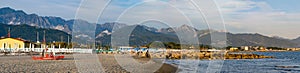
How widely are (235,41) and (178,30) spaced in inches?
5876

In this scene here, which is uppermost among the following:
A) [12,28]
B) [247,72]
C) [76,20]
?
[12,28]

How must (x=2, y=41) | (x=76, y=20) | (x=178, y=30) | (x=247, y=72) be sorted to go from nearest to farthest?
1. (x=76, y=20)
2. (x=247, y=72)
3. (x=178, y=30)
4. (x=2, y=41)

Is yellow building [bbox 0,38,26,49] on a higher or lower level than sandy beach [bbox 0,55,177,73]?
higher

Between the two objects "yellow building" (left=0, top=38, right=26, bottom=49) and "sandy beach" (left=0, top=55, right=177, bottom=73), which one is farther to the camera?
"yellow building" (left=0, top=38, right=26, bottom=49)

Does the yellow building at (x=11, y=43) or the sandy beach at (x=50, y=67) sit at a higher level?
the yellow building at (x=11, y=43)

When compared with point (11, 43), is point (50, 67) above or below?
below

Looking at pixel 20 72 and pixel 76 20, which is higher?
pixel 76 20

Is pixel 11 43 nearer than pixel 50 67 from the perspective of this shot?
No

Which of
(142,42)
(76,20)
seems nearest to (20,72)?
(76,20)

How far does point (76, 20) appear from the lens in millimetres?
19922

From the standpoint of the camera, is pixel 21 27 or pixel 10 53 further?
pixel 21 27

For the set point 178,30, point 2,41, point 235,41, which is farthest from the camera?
point 235,41

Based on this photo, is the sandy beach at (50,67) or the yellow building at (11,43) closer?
the sandy beach at (50,67)

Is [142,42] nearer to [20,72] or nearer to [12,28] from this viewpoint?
[20,72]
